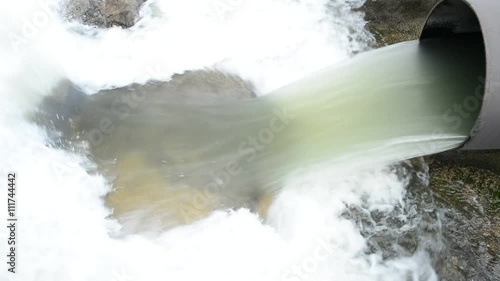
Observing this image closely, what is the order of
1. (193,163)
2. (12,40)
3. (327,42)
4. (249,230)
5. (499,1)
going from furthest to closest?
(327,42)
(12,40)
(193,163)
(249,230)
(499,1)

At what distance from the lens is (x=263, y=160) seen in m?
4.41

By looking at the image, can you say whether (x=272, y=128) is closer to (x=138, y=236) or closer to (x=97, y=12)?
(x=138, y=236)

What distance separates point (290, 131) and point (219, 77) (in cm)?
98

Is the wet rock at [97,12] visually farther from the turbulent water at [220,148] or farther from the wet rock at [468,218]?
the wet rock at [468,218]

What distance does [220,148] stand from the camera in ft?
14.6

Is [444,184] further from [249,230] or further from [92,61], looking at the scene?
[92,61]

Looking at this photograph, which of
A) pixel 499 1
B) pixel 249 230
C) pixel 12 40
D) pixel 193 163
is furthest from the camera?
pixel 12 40

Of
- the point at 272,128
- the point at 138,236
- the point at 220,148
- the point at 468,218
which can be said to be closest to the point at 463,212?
the point at 468,218

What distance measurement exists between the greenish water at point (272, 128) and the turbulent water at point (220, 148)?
0.5 inches

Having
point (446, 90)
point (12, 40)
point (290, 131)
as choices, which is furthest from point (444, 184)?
point (12, 40)

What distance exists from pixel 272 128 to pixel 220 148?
54cm

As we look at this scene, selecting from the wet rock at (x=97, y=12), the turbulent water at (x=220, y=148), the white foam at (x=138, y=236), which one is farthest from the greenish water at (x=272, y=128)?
the wet rock at (x=97, y=12)

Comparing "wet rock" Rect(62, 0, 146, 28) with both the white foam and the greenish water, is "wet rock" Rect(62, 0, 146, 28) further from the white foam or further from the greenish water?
the greenish water

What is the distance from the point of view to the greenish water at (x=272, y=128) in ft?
13.6
